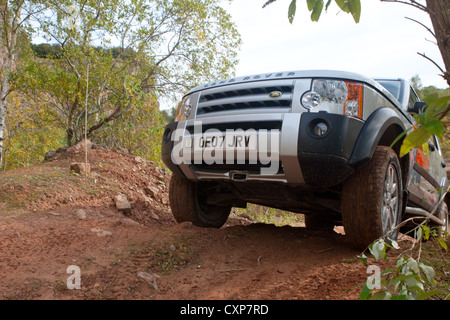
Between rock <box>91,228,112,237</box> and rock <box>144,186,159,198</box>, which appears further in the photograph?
rock <box>144,186,159,198</box>

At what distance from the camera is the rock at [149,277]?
7.61 ft

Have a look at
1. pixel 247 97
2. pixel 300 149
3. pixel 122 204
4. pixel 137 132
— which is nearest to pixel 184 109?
pixel 247 97

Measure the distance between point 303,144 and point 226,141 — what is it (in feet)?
Answer: 1.98

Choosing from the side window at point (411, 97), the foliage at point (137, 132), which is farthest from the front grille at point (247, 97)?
the foliage at point (137, 132)

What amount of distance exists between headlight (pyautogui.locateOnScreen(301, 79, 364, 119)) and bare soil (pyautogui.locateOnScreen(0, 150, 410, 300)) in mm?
1094

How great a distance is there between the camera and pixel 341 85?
273 centimetres

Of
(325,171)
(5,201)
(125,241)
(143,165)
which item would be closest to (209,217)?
(125,241)

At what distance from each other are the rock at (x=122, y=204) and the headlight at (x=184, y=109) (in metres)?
2.24

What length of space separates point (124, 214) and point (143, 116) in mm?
4691

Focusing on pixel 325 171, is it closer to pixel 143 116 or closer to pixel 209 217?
pixel 209 217

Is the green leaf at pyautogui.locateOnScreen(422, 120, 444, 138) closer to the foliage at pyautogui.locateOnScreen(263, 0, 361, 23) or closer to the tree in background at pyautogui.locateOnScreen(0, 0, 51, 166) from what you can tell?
the foliage at pyautogui.locateOnScreen(263, 0, 361, 23)

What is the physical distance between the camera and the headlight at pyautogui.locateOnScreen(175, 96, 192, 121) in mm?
3361

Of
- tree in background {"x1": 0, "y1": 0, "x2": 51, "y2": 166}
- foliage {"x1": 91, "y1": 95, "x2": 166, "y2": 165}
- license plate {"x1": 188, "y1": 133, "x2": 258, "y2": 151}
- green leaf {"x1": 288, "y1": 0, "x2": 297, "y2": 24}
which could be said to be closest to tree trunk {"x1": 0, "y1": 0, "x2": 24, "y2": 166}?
tree in background {"x1": 0, "y1": 0, "x2": 51, "y2": 166}

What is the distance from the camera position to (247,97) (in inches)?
117
